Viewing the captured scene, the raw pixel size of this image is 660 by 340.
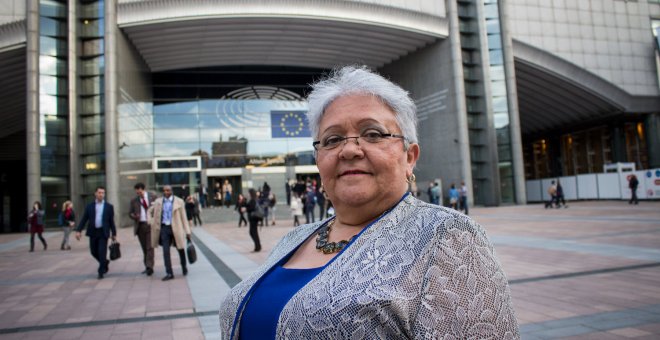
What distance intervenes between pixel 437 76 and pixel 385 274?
29.3 metres

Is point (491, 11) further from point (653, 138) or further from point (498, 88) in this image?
point (653, 138)

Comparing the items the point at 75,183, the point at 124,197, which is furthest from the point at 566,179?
the point at 75,183

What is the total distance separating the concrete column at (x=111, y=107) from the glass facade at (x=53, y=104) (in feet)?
7.08

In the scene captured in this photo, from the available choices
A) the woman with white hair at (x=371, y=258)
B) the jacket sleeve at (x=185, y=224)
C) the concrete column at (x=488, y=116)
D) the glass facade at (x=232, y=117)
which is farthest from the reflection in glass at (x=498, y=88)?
the woman with white hair at (x=371, y=258)

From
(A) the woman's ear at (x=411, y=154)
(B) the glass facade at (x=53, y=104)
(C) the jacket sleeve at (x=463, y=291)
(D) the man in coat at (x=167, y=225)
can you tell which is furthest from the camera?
(B) the glass facade at (x=53, y=104)

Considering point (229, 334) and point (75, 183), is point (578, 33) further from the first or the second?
point (229, 334)

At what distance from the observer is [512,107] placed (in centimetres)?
2814

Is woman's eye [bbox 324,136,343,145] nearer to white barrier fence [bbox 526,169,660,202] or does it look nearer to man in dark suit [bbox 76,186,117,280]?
man in dark suit [bbox 76,186,117,280]

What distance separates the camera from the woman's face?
1537 millimetres

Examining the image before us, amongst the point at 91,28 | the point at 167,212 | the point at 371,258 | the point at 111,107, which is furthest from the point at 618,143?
the point at 371,258

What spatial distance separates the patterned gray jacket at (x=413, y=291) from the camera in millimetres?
1109

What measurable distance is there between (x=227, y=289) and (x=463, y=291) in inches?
231

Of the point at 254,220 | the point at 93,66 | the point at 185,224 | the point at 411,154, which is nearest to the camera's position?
the point at 411,154

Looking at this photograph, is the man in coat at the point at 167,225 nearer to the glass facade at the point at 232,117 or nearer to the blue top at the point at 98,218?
the blue top at the point at 98,218
